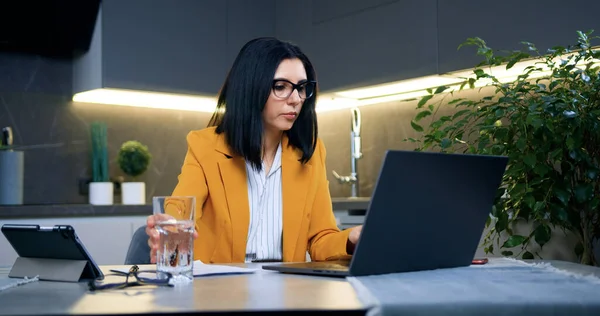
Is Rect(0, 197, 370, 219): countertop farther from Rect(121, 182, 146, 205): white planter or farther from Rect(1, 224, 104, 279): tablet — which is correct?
Rect(1, 224, 104, 279): tablet

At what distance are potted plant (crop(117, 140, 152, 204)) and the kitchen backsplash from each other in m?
0.16

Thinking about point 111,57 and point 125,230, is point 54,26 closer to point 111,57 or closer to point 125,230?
point 111,57

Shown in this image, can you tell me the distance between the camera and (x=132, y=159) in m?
3.71

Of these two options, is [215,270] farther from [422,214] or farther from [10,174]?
[10,174]

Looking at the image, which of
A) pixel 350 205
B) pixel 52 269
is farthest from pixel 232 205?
pixel 350 205

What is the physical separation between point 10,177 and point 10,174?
14mm

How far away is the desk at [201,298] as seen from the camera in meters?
0.93

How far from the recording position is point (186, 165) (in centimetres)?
Answer: 203

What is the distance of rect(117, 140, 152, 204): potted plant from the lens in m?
3.70

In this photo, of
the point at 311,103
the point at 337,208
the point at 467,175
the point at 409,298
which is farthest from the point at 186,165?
the point at 337,208

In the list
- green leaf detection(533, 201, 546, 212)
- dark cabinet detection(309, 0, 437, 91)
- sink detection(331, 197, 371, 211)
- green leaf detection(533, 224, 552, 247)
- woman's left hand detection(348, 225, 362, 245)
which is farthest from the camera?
sink detection(331, 197, 371, 211)

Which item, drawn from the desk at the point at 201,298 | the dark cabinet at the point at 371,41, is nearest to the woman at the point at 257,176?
the desk at the point at 201,298

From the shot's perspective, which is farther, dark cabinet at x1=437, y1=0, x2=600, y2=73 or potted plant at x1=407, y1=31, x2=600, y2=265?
dark cabinet at x1=437, y1=0, x2=600, y2=73

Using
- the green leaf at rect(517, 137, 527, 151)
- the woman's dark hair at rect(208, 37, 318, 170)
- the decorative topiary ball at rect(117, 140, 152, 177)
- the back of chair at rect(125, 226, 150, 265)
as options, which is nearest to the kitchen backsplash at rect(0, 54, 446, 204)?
the decorative topiary ball at rect(117, 140, 152, 177)
